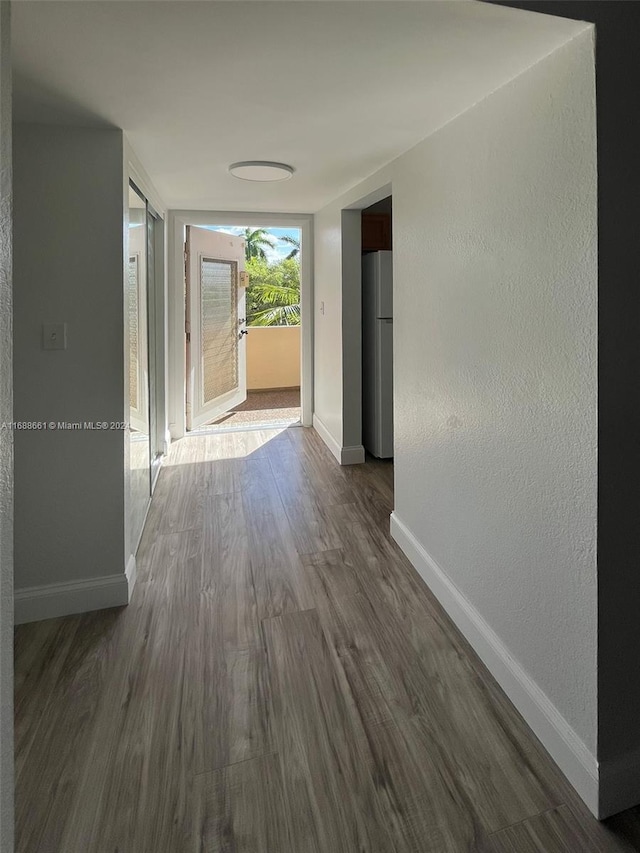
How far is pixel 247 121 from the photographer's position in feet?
6.88

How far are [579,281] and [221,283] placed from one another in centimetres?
461

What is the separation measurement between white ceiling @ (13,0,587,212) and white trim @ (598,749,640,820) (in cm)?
184

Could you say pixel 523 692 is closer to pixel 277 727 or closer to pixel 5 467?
pixel 277 727

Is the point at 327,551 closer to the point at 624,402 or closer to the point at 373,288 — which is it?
the point at 624,402

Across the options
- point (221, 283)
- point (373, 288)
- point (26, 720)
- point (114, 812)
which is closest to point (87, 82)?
point (26, 720)

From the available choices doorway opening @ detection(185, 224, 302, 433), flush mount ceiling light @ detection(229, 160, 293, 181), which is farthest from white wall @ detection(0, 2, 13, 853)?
doorway opening @ detection(185, 224, 302, 433)

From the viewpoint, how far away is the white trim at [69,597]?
7.14ft

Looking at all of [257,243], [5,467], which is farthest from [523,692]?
[257,243]

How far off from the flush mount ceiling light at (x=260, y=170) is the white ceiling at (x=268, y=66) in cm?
32

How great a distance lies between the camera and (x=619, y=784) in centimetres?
135

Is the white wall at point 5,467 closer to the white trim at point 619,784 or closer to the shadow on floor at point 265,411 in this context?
the white trim at point 619,784

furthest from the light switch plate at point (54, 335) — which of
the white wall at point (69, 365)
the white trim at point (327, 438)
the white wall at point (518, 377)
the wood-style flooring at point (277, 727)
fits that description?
the white trim at point (327, 438)

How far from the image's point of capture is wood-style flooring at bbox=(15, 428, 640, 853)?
130 centimetres

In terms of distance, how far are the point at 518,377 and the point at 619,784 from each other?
1.12m
